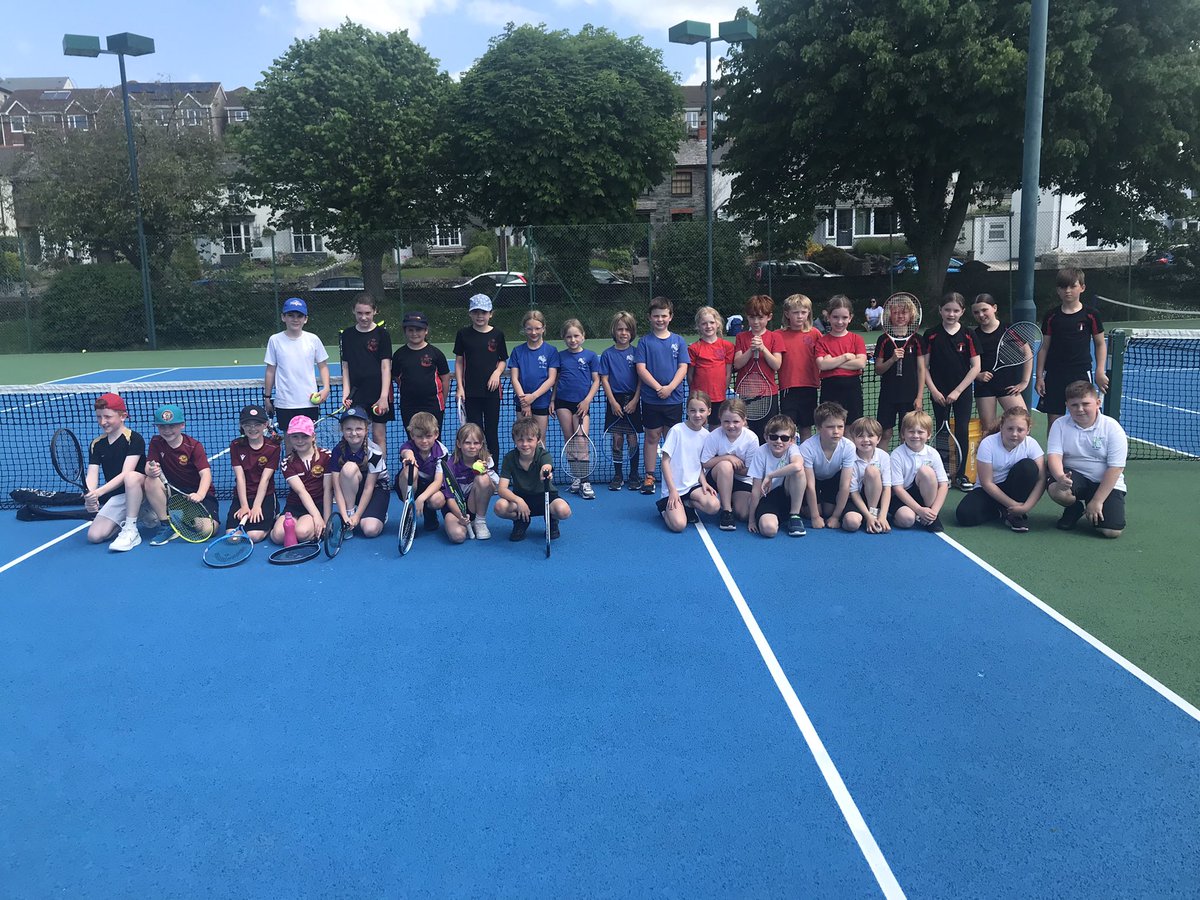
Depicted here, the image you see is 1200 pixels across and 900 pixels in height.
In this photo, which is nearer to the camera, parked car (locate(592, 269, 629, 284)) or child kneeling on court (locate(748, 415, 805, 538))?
child kneeling on court (locate(748, 415, 805, 538))

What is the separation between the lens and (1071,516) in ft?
22.4

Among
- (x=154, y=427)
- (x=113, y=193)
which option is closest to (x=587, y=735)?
(x=154, y=427)

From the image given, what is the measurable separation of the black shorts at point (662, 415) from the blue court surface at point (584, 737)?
75.8 inches

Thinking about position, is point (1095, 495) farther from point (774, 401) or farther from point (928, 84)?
point (928, 84)

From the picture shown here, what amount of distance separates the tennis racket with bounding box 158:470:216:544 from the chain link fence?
14515mm

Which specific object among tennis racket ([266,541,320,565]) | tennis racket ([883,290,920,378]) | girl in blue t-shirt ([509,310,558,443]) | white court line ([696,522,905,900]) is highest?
tennis racket ([883,290,920,378])

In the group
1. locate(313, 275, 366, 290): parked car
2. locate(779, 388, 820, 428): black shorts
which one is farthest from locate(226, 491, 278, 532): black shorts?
locate(313, 275, 366, 290): parked car

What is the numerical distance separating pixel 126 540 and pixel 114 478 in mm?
548

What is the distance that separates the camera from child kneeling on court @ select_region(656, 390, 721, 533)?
23.4 ft

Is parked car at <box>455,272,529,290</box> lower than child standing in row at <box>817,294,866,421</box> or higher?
higher

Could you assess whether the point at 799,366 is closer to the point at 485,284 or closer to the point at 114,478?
the point at 114,478

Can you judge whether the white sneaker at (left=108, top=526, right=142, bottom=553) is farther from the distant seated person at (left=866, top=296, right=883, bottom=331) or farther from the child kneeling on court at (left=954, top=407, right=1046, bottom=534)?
the distant seated person at (left=866, top=296, right=883, bottom=331)

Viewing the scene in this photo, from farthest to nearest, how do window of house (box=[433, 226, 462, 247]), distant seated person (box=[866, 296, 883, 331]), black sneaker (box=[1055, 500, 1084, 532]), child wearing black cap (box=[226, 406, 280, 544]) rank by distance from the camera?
1. window of house (box=[433, 226, 462, 247])
2. distant seated person (box=[866, 296, 883, 331])
3. child wearing black cap (box=[226, 406, 280, 544])
4. black sneaker (box=[1055, 500, 1084, 532])

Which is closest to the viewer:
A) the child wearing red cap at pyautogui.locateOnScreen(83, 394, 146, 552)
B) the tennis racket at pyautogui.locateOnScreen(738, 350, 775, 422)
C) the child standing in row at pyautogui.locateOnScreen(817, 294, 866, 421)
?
the child wearing red cap at pyautogui.locateOnScreen(83, 394, 146, 552)
